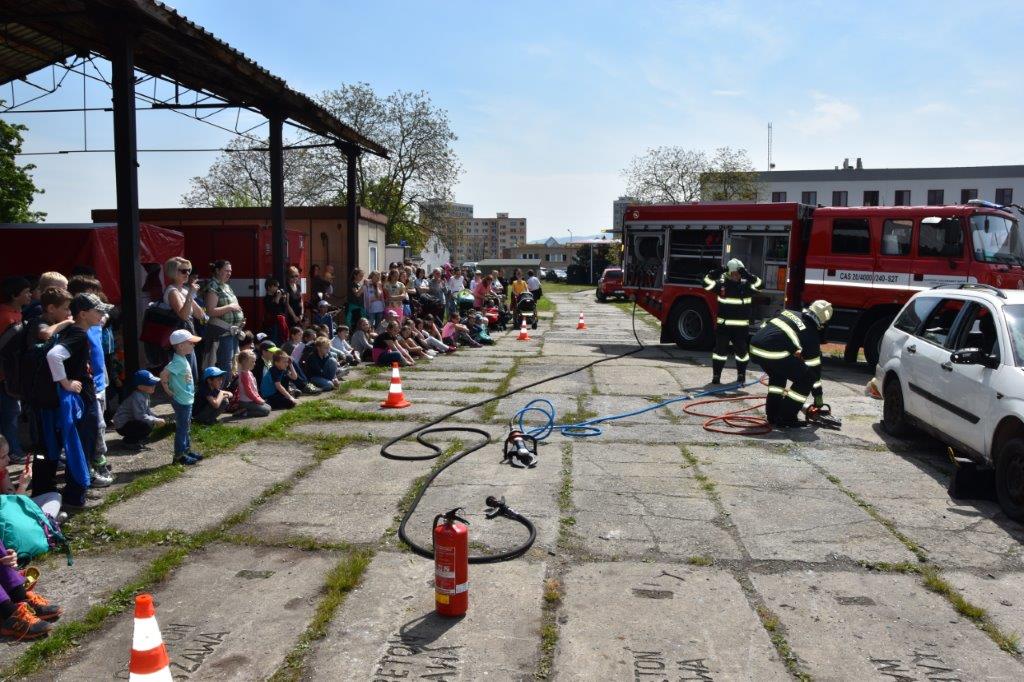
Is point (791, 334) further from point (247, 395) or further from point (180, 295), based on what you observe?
point (180, 295)

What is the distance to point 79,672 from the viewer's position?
3.63 meters

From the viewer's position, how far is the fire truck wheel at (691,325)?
15625mm

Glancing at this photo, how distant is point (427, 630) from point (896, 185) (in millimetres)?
73529

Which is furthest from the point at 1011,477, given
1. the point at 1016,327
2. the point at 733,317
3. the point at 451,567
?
the point at 733,317

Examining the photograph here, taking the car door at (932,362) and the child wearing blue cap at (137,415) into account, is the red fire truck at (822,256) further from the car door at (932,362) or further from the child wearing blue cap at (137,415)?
the child wearing blue cap at (137,415)

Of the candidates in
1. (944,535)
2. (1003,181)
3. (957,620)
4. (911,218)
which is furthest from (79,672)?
(1003,181)

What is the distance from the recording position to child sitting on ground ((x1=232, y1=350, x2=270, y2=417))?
29.4 ft

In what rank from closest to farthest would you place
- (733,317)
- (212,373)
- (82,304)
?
(82,304) → (212,373) → (733,317)

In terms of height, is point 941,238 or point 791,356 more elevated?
point 941,238

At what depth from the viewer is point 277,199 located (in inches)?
553

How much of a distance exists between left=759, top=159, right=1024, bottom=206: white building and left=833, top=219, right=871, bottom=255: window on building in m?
55.2

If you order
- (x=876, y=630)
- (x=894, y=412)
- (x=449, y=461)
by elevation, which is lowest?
(x=876, y=630)

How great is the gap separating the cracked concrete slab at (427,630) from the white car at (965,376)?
383 cm

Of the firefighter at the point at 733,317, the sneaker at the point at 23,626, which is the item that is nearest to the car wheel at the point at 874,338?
the firefighter at the point at 733,317
